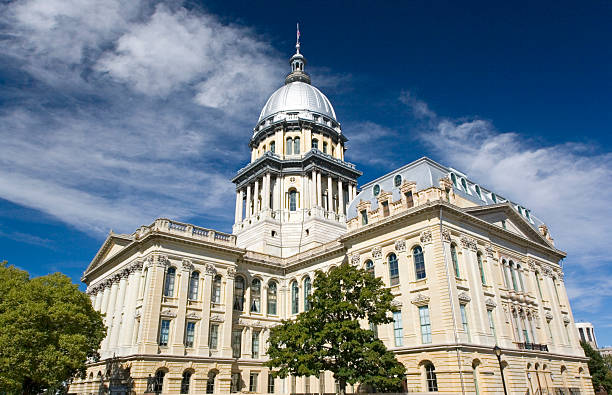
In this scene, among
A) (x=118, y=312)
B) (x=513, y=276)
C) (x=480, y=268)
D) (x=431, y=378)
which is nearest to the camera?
(x=431, y=378)

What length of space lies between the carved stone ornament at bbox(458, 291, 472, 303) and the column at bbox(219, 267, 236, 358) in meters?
21.7

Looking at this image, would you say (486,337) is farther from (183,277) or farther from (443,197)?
(183,277)

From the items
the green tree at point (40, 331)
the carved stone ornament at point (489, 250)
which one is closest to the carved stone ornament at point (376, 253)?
the carved stone ornament at point (489, 250)

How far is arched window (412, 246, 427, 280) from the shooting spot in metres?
35.6

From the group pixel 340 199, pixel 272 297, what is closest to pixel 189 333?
pixel 272 297

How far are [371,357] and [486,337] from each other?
429 inches

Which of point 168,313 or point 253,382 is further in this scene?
point 253,382

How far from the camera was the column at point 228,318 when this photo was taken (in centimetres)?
4197

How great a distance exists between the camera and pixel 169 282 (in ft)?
134

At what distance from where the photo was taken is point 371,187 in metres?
44.7

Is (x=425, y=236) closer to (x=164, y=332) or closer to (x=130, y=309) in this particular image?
(x=164, y=332)

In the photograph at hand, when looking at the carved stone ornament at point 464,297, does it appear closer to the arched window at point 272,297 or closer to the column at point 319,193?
the arched window at point 272,297

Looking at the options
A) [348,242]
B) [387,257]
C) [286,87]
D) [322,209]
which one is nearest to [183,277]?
[348,242]

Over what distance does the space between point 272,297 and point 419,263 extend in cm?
1992
